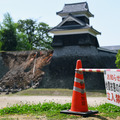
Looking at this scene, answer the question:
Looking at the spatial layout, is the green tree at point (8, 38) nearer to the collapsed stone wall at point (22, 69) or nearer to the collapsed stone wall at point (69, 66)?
the collapsed stone wall at point (22, 69)

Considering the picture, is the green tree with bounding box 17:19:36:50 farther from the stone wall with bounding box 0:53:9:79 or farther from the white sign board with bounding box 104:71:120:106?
the white sign board with bounding box 104:71:120:106

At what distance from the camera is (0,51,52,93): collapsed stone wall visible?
62.6ft

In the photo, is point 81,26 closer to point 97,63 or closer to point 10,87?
point 97,63

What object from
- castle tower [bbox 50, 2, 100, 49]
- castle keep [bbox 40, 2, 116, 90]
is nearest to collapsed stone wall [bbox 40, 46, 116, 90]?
castle keep [bbox 40, 2, 116, 90]

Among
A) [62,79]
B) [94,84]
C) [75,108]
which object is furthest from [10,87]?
[75,108]

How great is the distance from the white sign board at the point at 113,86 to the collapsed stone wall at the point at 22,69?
565 inches

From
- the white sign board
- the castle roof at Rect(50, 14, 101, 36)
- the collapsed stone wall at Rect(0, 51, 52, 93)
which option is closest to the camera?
the white sign board

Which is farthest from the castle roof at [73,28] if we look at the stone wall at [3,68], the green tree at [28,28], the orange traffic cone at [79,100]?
the green tree at [28,28]

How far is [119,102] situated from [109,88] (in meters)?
0.41

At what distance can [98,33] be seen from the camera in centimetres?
2019

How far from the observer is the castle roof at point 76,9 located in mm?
20330

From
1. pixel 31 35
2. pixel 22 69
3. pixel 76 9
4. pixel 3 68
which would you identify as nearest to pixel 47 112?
pixel 22 69

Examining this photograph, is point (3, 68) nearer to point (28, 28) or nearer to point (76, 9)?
point (76, 9)

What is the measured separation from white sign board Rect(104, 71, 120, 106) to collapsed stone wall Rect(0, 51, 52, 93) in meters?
14.3
